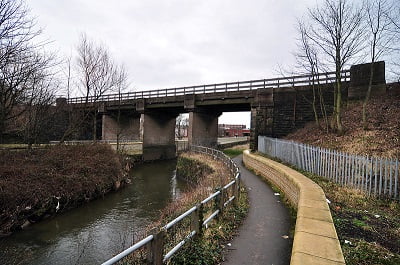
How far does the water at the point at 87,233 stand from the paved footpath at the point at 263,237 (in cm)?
354

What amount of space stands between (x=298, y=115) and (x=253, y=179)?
11062mm

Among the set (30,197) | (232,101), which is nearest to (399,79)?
(232,101)

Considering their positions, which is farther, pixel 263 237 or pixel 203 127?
pixel 203 127

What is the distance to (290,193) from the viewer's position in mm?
8305

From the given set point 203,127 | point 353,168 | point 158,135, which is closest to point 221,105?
point 203,127

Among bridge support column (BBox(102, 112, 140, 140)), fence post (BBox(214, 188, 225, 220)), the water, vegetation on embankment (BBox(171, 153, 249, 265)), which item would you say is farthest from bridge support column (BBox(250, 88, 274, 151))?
bridge support column (BBox(102, 112, 140, 140))

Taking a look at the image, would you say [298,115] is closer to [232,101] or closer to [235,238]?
[232,101]

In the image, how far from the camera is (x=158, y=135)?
34.4 m

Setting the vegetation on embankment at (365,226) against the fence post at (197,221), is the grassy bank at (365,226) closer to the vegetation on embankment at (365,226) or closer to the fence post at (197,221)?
the vegetation on embankment at (365,226)

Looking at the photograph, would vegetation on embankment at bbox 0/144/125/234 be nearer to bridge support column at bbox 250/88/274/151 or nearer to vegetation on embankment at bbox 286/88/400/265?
vegetation on embankment at bbox 286/88/400/265

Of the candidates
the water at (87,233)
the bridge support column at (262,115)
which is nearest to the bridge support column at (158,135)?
the bridge support column at (262,115)

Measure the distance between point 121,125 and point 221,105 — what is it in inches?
823

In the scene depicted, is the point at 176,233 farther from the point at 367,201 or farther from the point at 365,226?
the point at 367,201

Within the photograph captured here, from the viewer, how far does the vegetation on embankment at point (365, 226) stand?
3.82 metres
